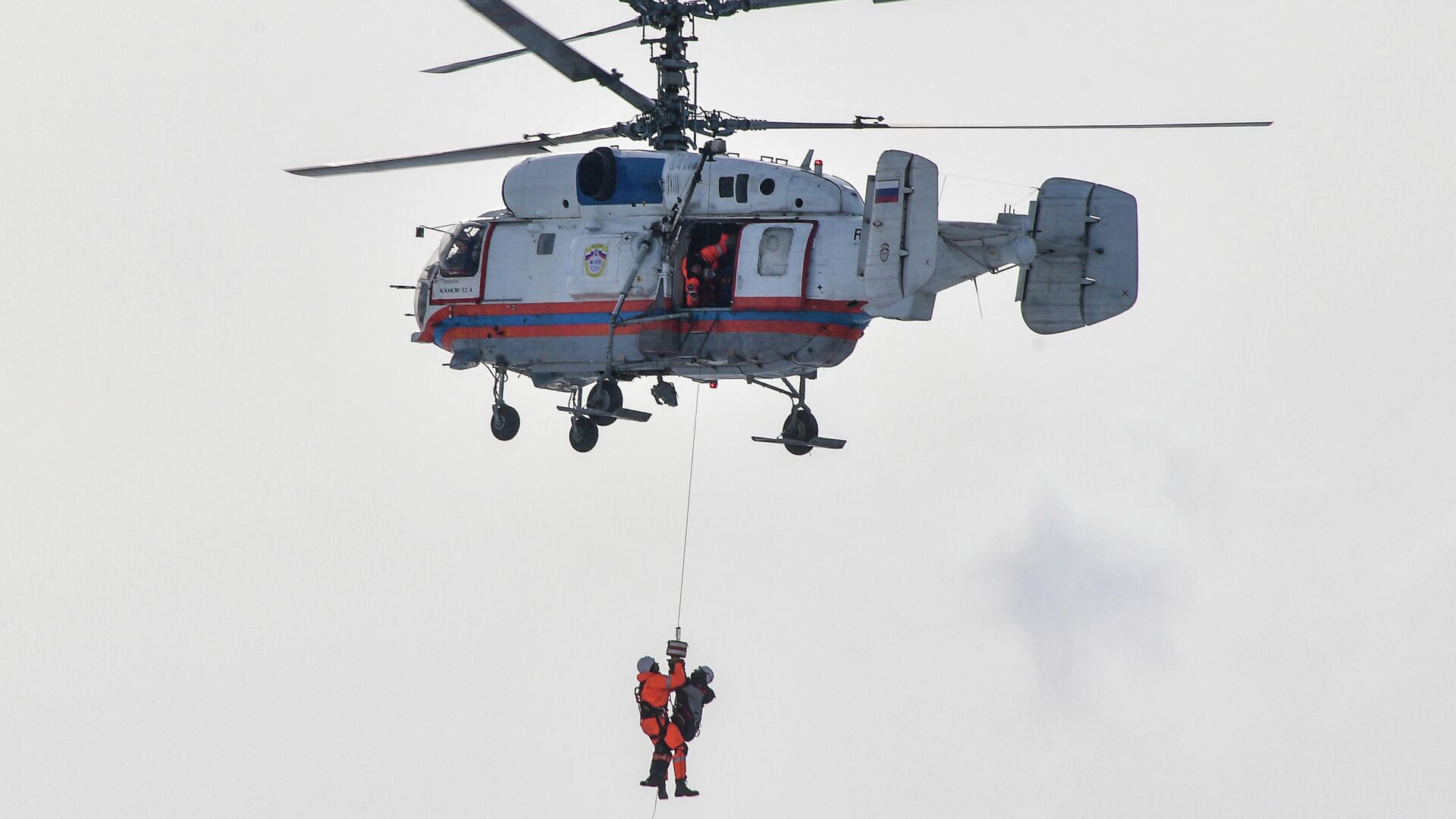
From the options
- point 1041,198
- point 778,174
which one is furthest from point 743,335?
point 1041,198

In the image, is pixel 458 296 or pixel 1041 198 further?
pixel 458 296

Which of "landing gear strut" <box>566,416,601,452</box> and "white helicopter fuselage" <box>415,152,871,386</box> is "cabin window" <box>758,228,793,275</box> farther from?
"landing gear strut" <box>566,416,601,452</box>

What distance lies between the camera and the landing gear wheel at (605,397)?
2719 cm

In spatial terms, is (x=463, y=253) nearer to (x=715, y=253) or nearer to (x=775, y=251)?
(x=715, y=253)

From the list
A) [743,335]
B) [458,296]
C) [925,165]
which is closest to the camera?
[925,165]

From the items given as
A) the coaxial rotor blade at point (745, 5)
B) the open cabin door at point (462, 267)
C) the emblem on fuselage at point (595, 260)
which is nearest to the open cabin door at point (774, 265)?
the emblem on fuselage at point (595, 260)

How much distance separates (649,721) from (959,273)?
17.9 ft

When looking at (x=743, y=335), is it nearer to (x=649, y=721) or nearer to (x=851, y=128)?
(x=851, y=128)

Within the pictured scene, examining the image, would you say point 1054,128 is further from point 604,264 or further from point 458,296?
point 458,296

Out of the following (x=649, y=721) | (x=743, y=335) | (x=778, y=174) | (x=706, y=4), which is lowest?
(x=649, y=721)

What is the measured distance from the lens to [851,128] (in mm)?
26328

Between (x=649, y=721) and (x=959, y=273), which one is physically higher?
(x=959, y=273)

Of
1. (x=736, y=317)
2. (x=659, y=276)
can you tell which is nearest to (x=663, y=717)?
(x=736, y=317)

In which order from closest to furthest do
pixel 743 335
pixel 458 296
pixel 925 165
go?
pixel 925 165 < pixel 743 335 < pixel 458 296
